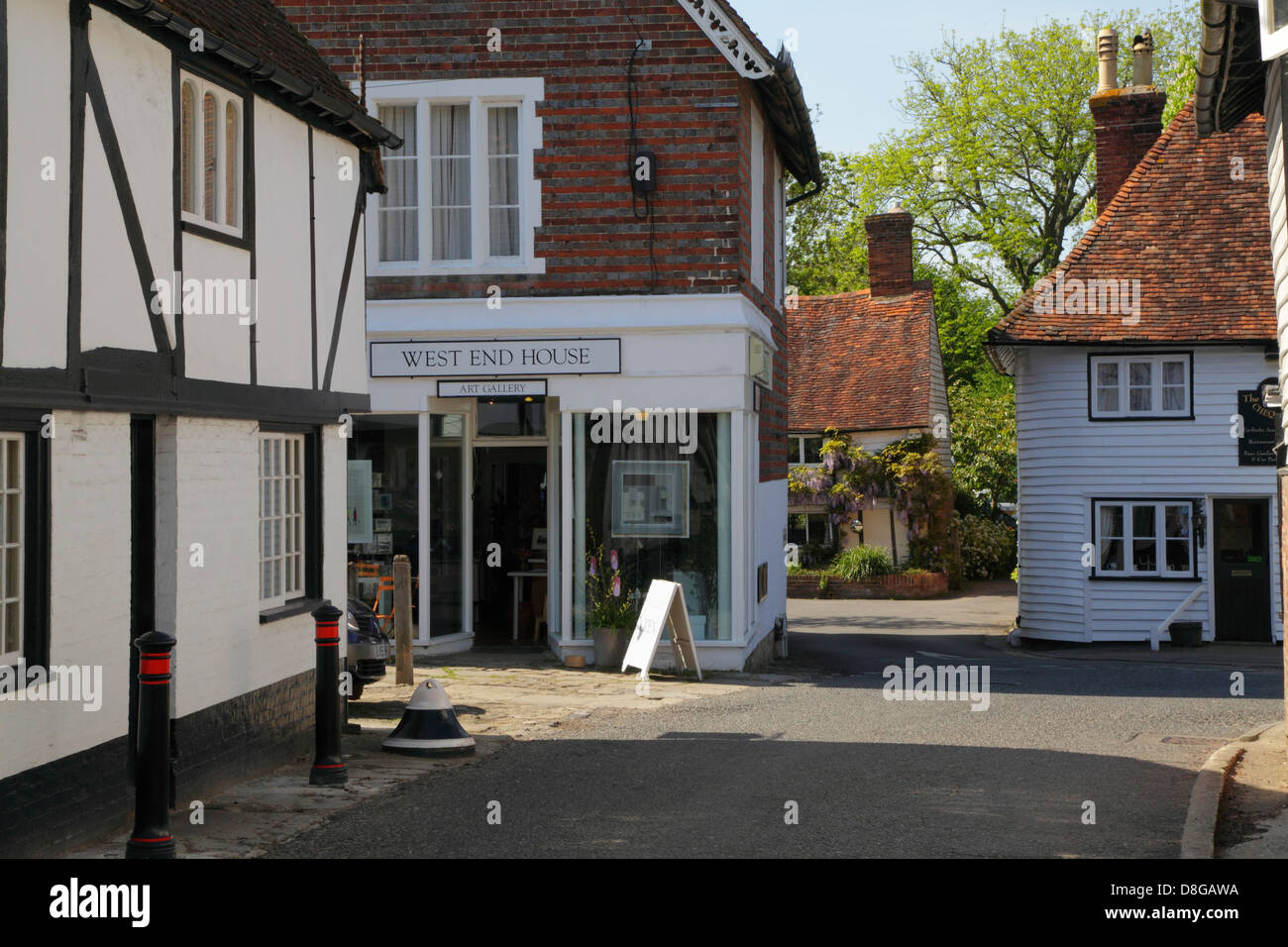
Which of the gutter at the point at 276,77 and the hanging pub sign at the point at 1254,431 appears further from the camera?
the hanging pub sign at the point at 1254,431

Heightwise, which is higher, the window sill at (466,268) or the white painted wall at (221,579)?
the window sill at (466,268)

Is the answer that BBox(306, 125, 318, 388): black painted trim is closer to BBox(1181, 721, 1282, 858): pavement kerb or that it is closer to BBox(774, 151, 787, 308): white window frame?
BBox(1181, 721, 1282, 858): pavement kerb

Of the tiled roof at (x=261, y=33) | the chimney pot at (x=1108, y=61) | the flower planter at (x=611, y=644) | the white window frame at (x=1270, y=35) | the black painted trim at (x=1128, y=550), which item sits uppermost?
the chimney pot at (x=1108, y=61)

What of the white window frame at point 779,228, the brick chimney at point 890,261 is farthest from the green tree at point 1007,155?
the white window frame at point 779,228

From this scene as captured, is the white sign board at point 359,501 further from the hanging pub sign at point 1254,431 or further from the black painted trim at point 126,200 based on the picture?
the hanging pub sign at point 1254,431

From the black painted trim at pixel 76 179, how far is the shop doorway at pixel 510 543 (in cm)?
1073

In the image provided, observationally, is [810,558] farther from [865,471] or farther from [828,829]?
[828,829]

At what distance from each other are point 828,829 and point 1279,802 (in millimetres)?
3083

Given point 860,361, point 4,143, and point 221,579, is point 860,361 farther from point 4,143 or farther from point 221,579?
point 4,143

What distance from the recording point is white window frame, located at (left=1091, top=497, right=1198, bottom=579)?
23.2m

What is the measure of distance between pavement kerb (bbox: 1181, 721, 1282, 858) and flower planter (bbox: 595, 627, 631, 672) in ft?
21.9

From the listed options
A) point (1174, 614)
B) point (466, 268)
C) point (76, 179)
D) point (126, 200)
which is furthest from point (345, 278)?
point (1174, 614)

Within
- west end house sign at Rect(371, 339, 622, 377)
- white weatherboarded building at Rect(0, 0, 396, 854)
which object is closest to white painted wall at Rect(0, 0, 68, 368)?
white weatherboarded building at Rect(0, 0, 396, 854)

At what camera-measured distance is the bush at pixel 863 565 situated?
116ft
